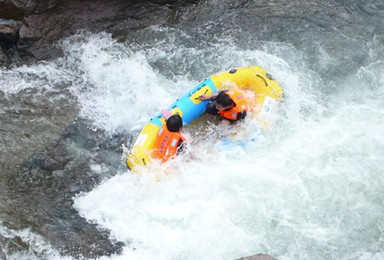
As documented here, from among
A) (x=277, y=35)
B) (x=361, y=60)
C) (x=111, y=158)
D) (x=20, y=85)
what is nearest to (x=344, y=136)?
(x=361, y=60)

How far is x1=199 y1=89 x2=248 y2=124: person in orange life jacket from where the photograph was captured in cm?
748

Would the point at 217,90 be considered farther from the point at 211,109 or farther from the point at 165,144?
the point at 165,144

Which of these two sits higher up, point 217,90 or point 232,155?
point 217,90

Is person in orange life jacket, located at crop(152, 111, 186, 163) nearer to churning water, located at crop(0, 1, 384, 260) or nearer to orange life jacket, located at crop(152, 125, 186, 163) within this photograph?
orange life jacket, located at crop(152, 125, 186, 163)

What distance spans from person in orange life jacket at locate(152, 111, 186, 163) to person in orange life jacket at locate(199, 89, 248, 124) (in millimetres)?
746

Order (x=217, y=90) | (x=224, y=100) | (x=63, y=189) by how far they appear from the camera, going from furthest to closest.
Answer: (x=217, y=90) → (x=224, y=100) → (x=63, y=189)

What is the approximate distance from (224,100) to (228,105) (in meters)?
0.12

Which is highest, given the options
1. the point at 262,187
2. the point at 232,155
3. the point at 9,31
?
the point at 9,31

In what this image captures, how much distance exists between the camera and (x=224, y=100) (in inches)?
293

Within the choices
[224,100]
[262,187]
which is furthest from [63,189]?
[262,187]

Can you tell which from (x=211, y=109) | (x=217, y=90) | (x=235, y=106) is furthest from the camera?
(x=217, y=90)

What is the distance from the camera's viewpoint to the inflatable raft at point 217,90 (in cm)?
720

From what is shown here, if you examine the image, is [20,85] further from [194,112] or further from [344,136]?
[344,136]

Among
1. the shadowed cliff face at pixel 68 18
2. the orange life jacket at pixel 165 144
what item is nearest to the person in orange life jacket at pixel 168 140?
the orange life jacket at pixel 165 144
